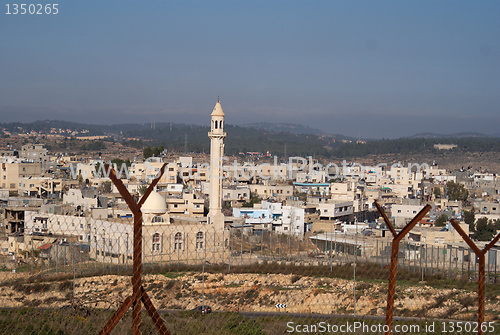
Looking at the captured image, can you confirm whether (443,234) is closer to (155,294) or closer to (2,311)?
(155,294)

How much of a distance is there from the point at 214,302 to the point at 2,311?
10.0 ft

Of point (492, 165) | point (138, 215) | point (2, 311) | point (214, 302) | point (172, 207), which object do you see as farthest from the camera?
point (492, 165)

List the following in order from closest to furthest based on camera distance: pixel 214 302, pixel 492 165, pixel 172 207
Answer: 1. pixel 214 302
2. pixel 172 207
3. pixel 492 165

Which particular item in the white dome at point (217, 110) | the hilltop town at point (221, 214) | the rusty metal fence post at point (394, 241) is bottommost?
the hilltop town at point (221, 214)

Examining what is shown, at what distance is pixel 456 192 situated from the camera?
3569 cm

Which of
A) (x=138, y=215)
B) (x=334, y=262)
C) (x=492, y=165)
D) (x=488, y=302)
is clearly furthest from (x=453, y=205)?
(x=492, y=165)

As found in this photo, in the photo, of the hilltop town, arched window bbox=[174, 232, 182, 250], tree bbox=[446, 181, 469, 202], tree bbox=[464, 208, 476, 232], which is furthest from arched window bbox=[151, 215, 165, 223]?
tree bbox=[446, 181, 469, 202]

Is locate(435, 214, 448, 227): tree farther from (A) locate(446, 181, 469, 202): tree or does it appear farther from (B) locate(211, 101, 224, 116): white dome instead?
(A) locate(446, 181, 469, 202): tree

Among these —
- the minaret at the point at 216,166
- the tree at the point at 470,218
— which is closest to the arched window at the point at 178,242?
the minaret at the point at 216,166

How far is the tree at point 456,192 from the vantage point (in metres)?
34.6

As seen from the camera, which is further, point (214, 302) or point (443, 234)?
point (443, 234)

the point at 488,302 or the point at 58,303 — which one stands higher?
the point at 58,303

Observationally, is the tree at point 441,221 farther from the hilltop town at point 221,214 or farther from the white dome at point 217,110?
the white dome at point 217,110

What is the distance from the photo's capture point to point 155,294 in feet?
25.7
